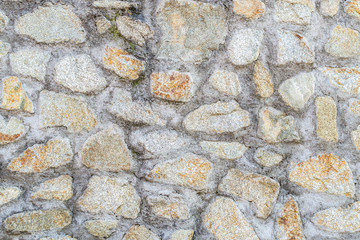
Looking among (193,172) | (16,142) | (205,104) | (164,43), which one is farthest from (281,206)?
(16,142)

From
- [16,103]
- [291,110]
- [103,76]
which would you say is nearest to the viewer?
[16,103]

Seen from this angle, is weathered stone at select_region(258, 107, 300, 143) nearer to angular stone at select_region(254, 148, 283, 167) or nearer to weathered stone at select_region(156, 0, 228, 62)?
angular stone at select_region(254, 148, 283, 167)

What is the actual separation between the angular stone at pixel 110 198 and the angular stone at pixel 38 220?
67mm

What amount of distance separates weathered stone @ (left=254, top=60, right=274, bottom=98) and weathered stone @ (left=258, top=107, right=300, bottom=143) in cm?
6

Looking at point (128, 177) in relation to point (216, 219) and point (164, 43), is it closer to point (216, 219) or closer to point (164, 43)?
point (216, 219)

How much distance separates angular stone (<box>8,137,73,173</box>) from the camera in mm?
1160

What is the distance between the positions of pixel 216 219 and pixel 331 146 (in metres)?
0.53

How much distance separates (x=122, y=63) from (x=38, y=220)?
60cm

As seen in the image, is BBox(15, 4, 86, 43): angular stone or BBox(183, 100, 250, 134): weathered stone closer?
BBox(15, 4, 86, 43): angular stone

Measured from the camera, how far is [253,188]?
134 cm

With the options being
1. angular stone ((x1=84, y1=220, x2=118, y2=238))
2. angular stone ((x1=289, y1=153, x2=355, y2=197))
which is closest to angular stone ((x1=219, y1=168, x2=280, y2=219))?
angular stone ((x1=289, y1=153, x2=355, y2=197))

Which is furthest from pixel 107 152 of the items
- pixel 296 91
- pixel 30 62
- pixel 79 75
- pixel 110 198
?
pixel 296 91

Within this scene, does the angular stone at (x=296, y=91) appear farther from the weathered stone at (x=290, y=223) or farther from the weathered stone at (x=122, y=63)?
the weathered stone at (x=122, y=63)

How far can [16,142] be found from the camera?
45.6 inches
